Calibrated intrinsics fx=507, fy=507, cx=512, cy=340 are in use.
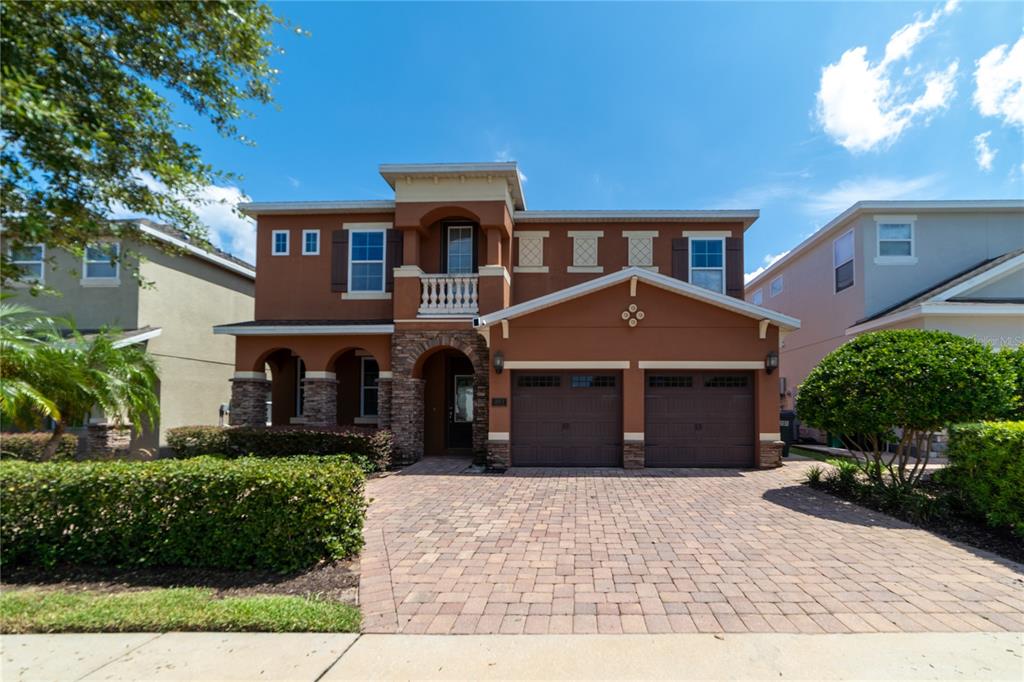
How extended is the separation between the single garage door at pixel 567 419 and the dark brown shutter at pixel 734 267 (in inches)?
194

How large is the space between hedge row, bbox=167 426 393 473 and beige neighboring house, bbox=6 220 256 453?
9.19 feet

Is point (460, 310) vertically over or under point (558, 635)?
over

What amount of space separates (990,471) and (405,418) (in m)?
11.0

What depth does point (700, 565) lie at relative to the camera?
554cm

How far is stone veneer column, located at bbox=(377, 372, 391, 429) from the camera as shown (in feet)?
43.5

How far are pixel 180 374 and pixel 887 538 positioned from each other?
58.4 ft

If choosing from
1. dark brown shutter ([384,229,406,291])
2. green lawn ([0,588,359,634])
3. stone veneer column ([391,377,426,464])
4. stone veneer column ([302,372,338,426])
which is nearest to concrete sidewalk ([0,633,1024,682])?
green lawn ([0,588,359,634])

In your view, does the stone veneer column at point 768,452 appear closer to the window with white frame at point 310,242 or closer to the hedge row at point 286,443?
the hedge row at point 286,443

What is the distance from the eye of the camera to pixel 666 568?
215 inches

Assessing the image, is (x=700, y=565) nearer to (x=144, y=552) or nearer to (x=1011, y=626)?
(x=1011, y=626)

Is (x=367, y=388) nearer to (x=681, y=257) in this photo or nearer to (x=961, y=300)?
(x=681, y=257)

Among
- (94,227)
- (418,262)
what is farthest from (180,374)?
(94,227)

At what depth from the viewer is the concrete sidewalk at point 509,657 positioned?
3539 millimetres

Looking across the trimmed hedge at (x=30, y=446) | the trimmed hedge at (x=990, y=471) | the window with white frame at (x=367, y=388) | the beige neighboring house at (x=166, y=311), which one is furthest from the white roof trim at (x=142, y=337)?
the trimmed hedge at (x=990, y=471)
